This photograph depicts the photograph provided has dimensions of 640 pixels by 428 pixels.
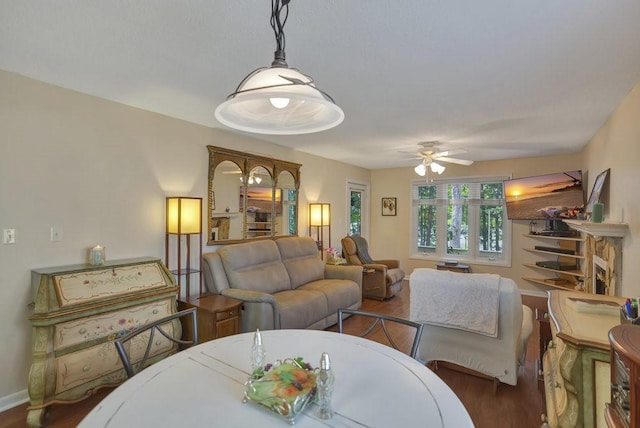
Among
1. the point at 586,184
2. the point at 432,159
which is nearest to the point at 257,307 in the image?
the point at 432,159

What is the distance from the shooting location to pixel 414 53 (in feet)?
6.36

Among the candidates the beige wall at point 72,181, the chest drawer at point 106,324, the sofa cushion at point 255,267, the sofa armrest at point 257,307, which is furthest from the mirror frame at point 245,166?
the chest drawer at point 106,324

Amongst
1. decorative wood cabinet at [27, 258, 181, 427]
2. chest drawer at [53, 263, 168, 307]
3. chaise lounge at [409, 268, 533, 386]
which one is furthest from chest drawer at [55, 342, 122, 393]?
chaise lounge at [409, 268, 533, 386]

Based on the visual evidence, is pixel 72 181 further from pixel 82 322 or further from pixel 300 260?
pixel 300 260

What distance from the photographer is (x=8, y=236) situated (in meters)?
2.27

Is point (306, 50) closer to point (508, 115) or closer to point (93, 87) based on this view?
point (93, 87)

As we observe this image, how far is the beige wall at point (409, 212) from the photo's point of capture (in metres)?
5.35

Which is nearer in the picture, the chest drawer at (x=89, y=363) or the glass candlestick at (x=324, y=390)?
the glass candlestick at (x=324, y=390)

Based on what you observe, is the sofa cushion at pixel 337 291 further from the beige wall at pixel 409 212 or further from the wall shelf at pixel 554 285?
the wall shelf at pixel 554 285

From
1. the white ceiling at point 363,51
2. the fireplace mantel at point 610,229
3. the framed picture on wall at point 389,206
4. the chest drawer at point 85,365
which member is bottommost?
the chest drawer at point 85,365

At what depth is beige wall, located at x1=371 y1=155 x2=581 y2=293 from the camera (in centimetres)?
535

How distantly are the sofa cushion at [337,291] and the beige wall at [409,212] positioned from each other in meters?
2.71

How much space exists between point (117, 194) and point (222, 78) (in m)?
1.50

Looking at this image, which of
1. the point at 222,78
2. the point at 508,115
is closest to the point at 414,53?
the point at 222,78
